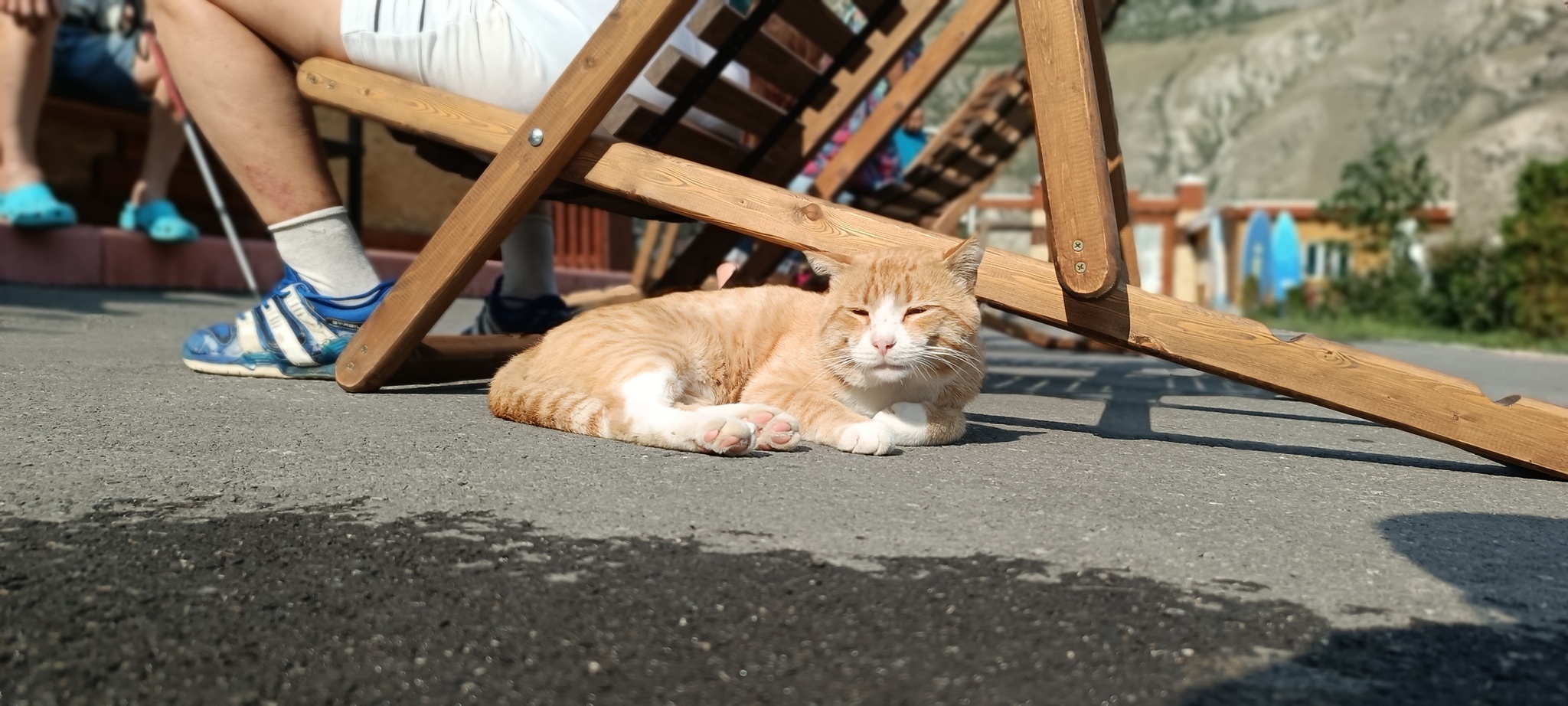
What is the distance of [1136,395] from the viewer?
3906 millimetres

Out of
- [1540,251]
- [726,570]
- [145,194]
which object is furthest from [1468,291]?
[726,570]

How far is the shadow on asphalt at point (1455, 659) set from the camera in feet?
3.45

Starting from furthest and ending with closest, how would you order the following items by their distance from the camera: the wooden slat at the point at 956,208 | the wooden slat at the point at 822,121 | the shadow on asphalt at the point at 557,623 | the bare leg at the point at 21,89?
1. the wooden slat at the point at 956,208
2. the bare leg at the point at 21,89
3. the wooden slat at the point at 822,121
4. the shadow on asphalt at the point at 557,623

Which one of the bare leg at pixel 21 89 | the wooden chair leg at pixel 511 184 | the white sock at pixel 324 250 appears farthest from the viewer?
the bare leg at pixel 21 89

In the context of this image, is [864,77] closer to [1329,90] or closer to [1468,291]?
[1468,291]

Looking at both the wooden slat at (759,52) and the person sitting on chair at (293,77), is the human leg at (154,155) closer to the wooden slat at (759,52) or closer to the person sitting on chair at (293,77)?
the person sitting on chair at (293,77)

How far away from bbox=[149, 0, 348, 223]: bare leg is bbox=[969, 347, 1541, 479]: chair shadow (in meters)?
1.87

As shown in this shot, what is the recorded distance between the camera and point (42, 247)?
5711mm

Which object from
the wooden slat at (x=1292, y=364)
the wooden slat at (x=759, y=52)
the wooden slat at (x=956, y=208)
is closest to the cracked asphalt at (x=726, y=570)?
the wooden slat at (x=1292, y=364)

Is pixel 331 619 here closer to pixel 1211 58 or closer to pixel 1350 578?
pixel 1350 578

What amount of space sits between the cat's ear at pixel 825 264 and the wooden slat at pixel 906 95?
150cm

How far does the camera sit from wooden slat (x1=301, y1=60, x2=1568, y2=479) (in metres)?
2.18

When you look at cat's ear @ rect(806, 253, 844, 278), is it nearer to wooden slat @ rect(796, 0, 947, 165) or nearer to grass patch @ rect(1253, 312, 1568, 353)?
wooden slat @ rect(796, 0, 947, 165)

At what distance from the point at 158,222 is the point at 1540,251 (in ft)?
40.3
